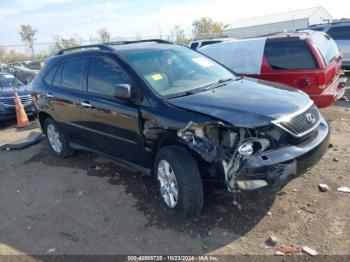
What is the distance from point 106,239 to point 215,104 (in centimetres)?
178

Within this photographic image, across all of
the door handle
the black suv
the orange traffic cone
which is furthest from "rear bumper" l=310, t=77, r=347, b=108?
the orange traffic cone

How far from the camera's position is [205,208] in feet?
12.9

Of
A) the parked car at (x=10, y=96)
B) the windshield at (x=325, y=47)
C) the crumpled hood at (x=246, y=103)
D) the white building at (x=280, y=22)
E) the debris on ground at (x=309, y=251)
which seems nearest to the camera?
the debris on ground at (x=309, y=251)

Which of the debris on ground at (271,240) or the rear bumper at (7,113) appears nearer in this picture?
the debris on ground at (271,240)

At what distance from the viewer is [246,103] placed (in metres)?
3.56

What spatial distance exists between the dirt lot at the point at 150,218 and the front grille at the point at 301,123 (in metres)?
0.77

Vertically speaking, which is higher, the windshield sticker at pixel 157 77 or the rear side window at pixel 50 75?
the windshield sticker at pixel 157 77

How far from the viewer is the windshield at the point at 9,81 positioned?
34.0ft

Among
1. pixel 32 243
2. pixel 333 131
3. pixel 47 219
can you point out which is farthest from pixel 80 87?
pixel 333 131

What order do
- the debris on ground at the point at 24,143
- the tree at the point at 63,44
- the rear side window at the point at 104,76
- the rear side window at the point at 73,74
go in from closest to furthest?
the rear side window at the point at 104,76, the rear side window at the point at 73,74, the debris on ground at the point at 24,143, the tree at the point at 63,44

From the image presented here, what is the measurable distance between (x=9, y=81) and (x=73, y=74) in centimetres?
650

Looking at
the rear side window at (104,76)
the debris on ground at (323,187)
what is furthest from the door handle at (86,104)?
the debris on ground at (323,187)

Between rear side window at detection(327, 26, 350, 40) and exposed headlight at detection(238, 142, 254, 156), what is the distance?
1018cm

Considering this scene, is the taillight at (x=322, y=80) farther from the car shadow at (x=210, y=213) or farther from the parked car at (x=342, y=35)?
the parked car at (x=342, y=35)
